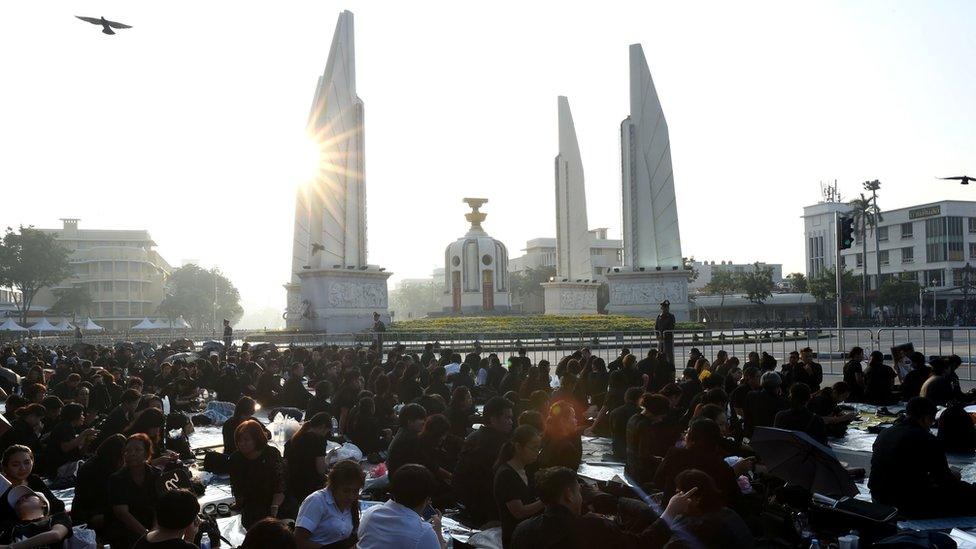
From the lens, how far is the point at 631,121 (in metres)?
45.6

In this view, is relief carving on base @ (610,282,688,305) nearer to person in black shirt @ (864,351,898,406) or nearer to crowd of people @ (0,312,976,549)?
person in black shirt @ (864,351,898,406)

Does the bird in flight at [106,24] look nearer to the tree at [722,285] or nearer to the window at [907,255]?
the tree at [722,285]

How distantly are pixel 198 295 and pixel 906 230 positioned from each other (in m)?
73.0

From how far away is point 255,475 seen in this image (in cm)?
629

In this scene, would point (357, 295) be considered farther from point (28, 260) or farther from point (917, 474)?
point (28, 260)

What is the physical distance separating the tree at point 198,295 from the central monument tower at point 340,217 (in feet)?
160

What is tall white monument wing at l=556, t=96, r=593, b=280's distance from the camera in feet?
187

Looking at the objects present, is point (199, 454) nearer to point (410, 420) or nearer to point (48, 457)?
point (48, 457)

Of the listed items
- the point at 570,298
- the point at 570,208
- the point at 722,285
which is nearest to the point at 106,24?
the point at 570,298

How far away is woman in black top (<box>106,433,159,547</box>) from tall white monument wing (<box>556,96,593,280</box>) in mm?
51192

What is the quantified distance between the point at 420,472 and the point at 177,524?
4.55ft

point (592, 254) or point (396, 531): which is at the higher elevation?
point (592, 254)

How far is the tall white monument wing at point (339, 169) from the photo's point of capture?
129ft

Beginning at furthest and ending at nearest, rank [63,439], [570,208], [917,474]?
[570,208]
[63,439]
[917,474]
